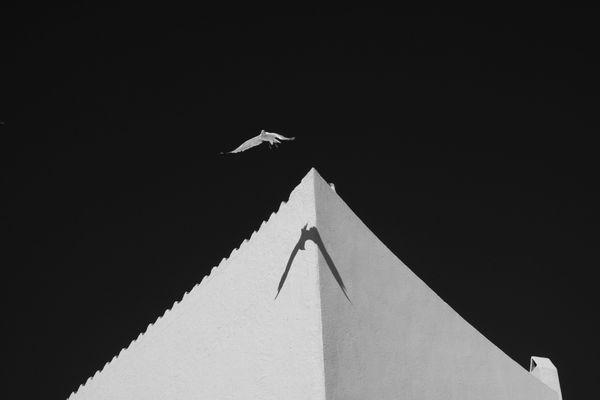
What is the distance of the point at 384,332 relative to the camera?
549cm

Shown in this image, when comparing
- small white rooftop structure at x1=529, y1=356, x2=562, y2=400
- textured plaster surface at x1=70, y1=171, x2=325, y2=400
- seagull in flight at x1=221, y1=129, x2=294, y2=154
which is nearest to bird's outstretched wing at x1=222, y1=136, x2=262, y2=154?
seagull in flight at x1=221, y1=129, x2=294, y2=154

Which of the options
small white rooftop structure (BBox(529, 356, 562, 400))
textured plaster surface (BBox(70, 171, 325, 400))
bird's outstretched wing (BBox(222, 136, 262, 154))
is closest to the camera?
textured plaster surface (BBox(70, 171, 325, 400))

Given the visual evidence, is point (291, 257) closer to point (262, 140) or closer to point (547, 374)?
point (262, 140)

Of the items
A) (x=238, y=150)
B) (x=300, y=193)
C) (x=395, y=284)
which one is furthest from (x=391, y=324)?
(x=238, y=150)

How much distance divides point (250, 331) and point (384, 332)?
43.7 inches

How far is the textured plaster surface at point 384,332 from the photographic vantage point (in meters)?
4.96

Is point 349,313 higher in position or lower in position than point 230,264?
lower

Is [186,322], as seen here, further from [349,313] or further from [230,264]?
[349,313]

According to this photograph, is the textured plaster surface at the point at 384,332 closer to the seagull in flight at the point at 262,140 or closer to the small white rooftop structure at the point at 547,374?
the seagull in flight at the point at 262,140

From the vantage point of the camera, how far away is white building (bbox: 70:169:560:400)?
4.93 m

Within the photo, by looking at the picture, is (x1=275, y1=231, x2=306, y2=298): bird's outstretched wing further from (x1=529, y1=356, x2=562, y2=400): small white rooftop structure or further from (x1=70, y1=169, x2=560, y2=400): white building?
(x1=529, y1=356, x2=562, y2=400): small white rooftop structure

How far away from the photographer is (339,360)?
190 inches

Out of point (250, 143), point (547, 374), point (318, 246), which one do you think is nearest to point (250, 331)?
point (318, 246)

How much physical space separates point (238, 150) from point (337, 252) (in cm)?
113
